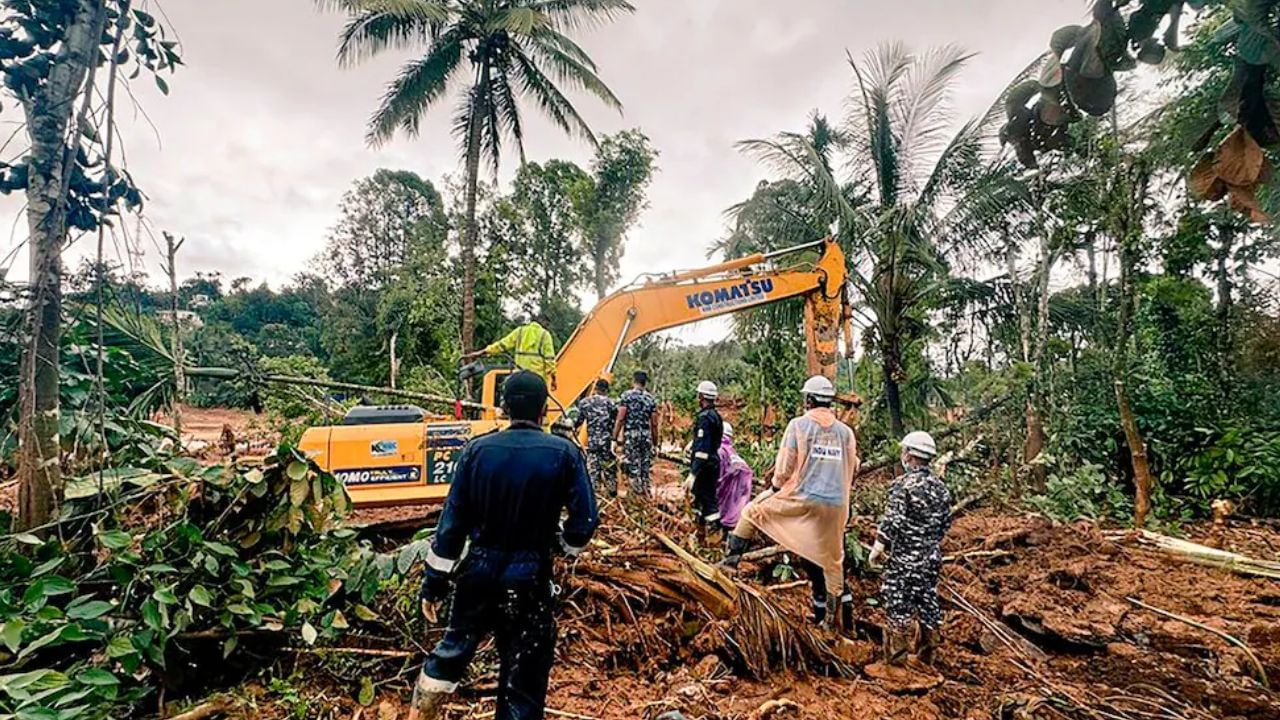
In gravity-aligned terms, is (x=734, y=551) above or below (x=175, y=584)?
Result: below

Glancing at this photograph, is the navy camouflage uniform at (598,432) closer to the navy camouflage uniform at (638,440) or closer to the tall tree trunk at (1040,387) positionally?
the navy camouflage uniform at (638,440)

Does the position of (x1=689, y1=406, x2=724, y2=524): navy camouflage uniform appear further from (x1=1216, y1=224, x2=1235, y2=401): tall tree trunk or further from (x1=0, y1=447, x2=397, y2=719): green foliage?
(x1=1216, y1=224, x2=1235, y2=401): tall tree trunk

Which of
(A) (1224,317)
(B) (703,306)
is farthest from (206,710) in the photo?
(A) (1224,317)

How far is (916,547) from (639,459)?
163 inches

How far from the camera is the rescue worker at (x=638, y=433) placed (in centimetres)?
788

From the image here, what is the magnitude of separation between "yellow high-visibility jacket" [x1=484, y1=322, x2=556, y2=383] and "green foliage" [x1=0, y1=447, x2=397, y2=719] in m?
2.99

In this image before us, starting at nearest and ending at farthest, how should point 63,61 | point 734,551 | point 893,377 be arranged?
point 63,61
point 734,551
point 893,377

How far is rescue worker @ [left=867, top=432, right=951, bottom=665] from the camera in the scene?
4152 mm

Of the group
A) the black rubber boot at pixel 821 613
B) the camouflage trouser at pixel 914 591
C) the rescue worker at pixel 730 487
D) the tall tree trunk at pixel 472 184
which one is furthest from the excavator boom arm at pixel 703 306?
the tall tree trunk at pixel 472 184

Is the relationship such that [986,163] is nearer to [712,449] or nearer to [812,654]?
[712,449]

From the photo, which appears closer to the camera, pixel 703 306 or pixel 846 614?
pixel 846 614

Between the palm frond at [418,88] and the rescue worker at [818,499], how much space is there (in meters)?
12.8

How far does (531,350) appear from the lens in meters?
6.71

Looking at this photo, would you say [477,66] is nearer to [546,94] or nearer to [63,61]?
[546,94]
